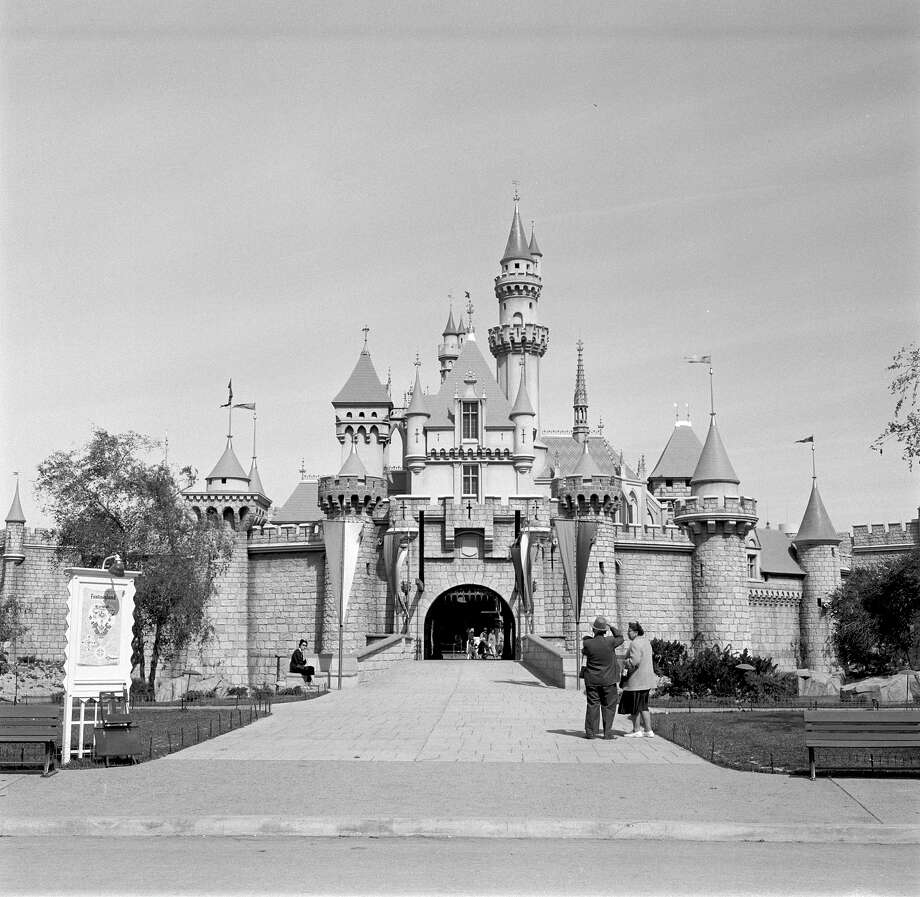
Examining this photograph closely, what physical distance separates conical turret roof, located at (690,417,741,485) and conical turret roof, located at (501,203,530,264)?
57.7ft

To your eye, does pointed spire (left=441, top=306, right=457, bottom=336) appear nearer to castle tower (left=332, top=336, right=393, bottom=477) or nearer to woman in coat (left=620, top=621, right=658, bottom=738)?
castle tower (left=332, top=336, right=393, bottom=477)

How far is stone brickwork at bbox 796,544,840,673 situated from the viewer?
51938 millimetres

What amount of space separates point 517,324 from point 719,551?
18.8 metres

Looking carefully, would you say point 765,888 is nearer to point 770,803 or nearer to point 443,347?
point 770,803

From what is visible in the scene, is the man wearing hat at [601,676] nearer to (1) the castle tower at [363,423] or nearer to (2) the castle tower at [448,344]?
(1) the castle tower at [363,423]

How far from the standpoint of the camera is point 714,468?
4653cm

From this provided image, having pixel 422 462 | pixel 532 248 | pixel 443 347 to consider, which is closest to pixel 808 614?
pixel 422 462

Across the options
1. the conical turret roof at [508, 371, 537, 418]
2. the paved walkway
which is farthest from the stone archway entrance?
the paved walkway

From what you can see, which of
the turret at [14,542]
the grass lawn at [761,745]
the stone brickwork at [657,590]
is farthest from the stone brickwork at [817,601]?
the turret at [14,542]

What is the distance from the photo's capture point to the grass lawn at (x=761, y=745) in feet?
40.2

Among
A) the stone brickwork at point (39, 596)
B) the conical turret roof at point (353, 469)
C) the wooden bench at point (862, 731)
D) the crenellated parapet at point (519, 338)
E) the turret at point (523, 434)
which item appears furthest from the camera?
the crenellated parapet at point (519, 338)

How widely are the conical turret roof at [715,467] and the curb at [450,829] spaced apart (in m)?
38.4

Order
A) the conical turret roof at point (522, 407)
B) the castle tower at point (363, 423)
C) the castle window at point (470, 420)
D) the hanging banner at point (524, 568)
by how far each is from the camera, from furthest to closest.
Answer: the castle tower at point (363, 423) → the conical turret roof at point (522, 407) → the castle window at point (470, 420) → the hanging banner at point (524, 568)

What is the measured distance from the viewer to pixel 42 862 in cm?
779
